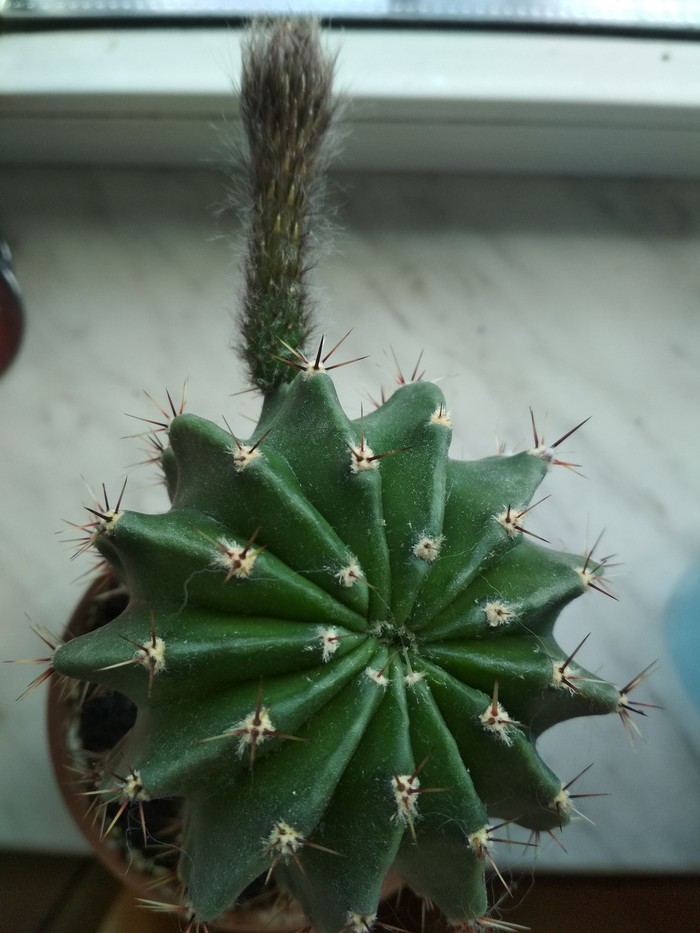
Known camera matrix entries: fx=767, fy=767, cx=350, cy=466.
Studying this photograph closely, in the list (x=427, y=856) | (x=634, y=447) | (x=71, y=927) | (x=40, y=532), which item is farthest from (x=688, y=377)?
(x=71, y=927)

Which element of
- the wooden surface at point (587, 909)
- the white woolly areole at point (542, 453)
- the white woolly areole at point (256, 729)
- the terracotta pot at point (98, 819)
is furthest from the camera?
the wooden surface at point (587, 909)

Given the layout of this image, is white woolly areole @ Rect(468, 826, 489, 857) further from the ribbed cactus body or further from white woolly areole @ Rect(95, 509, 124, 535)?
white woolly areole @ Rect(95, 509, 124, 535)

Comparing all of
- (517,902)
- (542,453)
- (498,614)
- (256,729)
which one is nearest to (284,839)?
(256,729)

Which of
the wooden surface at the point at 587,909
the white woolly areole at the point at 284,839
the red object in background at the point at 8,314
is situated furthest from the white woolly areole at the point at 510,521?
the red object in background at the point at 8,314

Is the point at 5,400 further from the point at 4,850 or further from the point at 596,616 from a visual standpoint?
the point at 596,616

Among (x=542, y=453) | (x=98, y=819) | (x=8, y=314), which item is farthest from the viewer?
(x=8, y=314)

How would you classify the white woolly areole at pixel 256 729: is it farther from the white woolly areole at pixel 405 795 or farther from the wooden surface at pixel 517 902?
the wooden surface at pixel 517 902

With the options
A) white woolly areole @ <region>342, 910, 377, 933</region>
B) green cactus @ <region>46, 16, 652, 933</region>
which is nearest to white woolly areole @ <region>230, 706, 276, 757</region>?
green cactus @ <region>46, 16, 652, 933</region>

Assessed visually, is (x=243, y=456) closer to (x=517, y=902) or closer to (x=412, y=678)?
(x=412, y=678)
